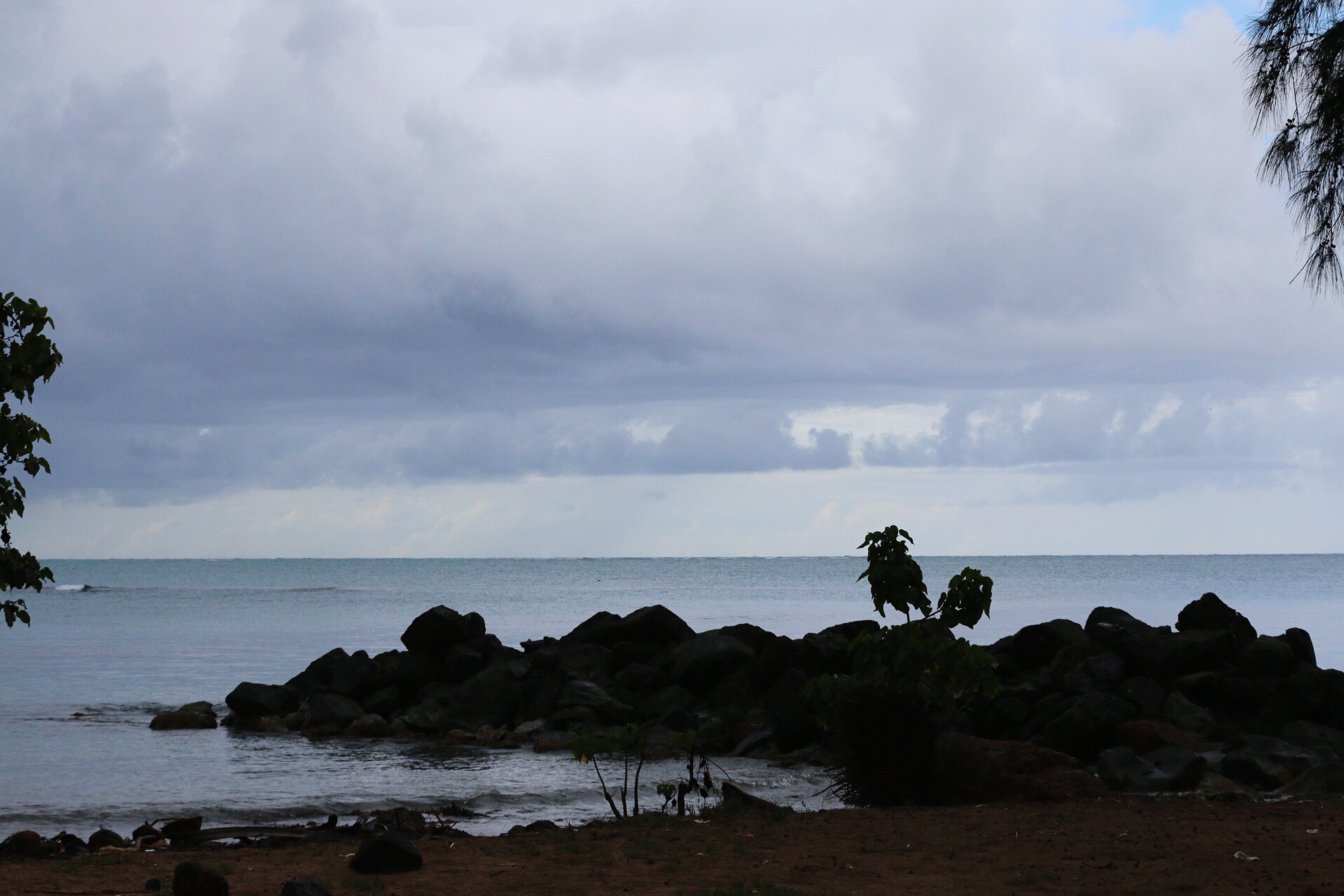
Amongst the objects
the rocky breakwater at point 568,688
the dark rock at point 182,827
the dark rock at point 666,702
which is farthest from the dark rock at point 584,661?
the dark rock at point 182,827

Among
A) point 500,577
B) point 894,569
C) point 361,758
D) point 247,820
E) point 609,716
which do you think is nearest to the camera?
point 894,569

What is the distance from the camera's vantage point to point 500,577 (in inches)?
4712

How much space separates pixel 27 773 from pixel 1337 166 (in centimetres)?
1735

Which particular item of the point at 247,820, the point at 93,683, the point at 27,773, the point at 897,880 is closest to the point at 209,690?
the point at 93,683

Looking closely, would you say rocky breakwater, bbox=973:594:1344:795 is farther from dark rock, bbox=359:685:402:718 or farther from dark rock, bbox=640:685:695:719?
dark rock, bbox=359:685:402:718

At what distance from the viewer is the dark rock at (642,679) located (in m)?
21.7

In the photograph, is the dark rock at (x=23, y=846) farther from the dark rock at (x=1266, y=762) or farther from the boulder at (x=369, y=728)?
the dark rock at (x=1266, y=762)

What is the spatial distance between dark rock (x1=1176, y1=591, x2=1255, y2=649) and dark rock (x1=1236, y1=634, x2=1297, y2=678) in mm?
1829

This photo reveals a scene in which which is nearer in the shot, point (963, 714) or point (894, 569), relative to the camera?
point (894, 569)

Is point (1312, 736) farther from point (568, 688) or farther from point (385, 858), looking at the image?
point (385, 858)

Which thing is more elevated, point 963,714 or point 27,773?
point 963,714

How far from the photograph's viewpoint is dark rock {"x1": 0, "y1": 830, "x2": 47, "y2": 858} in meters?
10.1

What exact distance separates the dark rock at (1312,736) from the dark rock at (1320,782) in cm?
→ 317

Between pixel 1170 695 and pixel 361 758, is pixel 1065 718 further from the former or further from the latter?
pixel 361 758
